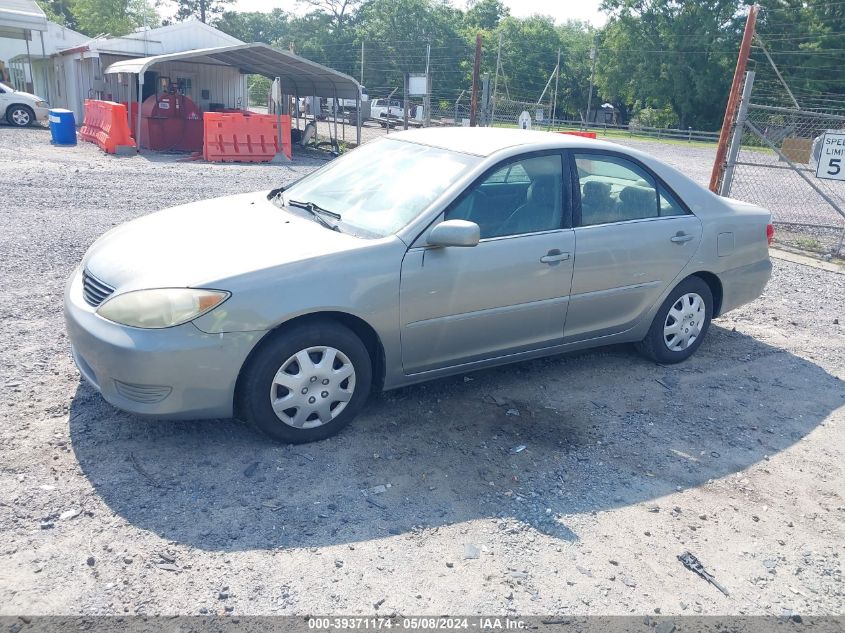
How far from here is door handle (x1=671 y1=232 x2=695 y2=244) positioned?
5.12 meters

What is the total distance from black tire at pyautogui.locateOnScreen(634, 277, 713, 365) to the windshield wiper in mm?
2516

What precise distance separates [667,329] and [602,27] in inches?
2433

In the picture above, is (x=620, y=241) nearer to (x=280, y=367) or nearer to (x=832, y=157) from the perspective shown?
(x=280, y=367)

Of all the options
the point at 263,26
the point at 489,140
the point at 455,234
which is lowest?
the point at 455,234

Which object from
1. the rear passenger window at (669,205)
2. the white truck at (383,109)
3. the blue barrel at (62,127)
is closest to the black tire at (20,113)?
the blue barrel at (62,127)

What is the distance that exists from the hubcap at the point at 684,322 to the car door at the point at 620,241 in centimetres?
31

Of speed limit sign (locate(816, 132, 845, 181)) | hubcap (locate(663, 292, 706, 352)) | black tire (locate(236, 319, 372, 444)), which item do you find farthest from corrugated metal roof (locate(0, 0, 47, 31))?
hubcap (locate(663, 292, 706, 352))

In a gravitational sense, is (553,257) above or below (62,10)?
below

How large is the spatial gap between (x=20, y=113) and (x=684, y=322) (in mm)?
25752

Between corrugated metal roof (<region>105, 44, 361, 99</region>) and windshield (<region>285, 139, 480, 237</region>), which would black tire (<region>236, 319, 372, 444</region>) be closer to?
windshield (<region>285, 139, 480, 237</region>)

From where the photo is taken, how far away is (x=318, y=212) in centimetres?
439

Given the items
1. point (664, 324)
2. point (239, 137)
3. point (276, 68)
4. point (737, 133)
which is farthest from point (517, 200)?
point (276, 68)

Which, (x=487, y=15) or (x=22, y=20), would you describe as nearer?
(x=22, y=20)

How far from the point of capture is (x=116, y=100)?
2392 centimetres
